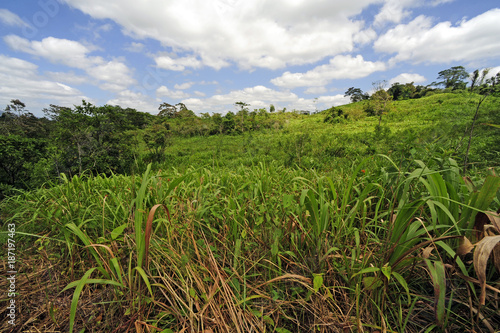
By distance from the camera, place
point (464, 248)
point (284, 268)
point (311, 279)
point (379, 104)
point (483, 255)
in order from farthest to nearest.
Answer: point (379, 104), point (284, 268), point (311, 279), point (464, 248), point (483, 255)

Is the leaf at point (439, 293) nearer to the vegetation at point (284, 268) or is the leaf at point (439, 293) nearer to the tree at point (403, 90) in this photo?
the vegetation at point (284, 268)

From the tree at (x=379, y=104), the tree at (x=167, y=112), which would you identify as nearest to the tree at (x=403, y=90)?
Answer: the tree at (x=379, y=104)

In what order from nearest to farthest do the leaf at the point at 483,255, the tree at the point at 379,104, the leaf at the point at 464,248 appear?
the leaf at the point at 483,255
the leaf at the point at 464,248
the tree at the point at 379,104

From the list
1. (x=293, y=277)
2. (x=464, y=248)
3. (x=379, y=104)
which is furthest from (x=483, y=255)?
(x=379, y=104)

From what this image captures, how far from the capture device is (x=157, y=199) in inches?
64.9

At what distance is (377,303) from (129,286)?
1.26 meters

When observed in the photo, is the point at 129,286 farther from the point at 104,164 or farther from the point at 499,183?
the point at 104,164

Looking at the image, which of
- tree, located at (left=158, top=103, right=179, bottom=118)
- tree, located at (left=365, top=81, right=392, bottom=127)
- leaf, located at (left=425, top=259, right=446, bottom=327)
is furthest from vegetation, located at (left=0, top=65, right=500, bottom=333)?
tree, located at (left=158, top=103, right=179, bottom=118)

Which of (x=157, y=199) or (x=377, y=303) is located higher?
(x=157, y=199)

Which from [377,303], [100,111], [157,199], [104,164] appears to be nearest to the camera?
[377,303]

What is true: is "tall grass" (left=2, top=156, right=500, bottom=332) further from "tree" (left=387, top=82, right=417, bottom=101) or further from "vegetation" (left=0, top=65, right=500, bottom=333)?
"tree" (left=387, top=82, right=417, bottom=101)

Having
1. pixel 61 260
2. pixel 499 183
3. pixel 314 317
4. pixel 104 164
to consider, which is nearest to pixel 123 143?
pixel 104 164

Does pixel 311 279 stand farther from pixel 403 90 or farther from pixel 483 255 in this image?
pixel 403 90

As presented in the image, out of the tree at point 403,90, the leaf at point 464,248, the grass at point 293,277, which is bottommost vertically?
the grass at point 293,277
